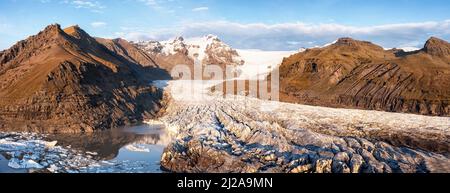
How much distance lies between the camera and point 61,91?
2367cm

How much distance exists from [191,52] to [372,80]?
164ft

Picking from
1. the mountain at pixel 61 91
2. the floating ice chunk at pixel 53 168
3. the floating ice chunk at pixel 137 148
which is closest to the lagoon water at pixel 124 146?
the floating ice chunk at pixel 137 148

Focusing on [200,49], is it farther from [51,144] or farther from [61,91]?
[51,144]

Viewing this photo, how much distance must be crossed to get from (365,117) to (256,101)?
9.08m

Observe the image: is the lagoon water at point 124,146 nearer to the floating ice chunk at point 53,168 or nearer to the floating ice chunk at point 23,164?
the floating ice chunk at point 23,164

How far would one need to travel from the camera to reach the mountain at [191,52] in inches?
2933

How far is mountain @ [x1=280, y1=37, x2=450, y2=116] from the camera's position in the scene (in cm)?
2689

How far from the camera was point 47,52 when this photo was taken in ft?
94.7

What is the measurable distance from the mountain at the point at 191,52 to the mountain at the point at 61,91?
4038 cm

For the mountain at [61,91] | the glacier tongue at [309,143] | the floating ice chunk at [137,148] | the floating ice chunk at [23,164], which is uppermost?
the mountain at [61,91]

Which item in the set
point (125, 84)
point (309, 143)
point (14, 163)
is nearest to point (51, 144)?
point (14, 163)
